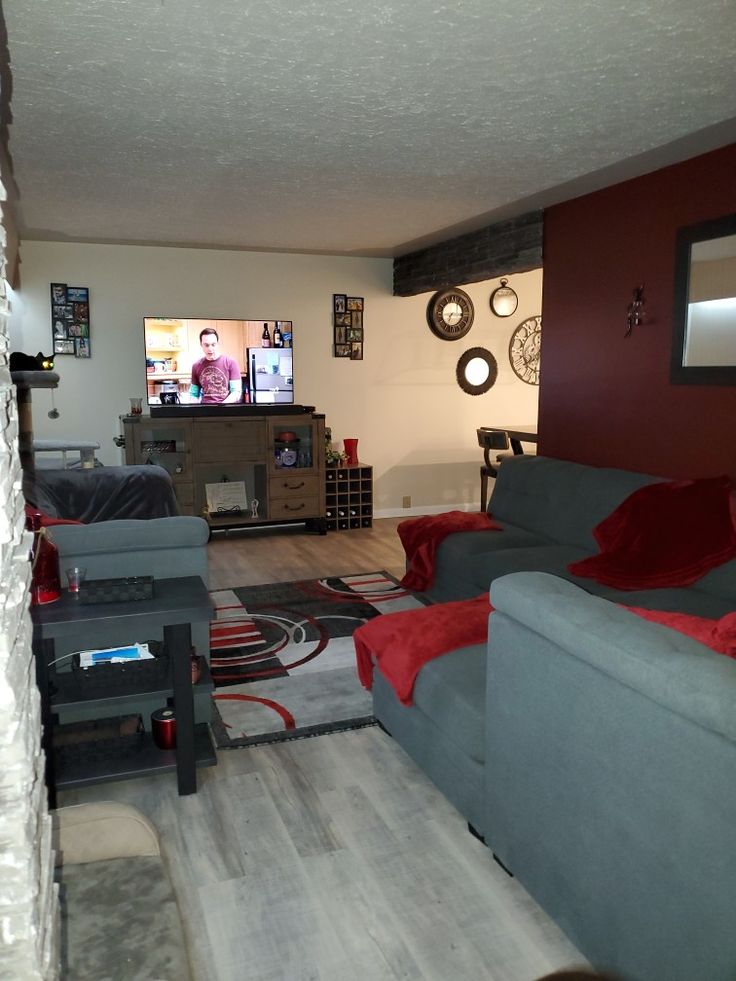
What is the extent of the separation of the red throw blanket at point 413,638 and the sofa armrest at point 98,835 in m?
1.03

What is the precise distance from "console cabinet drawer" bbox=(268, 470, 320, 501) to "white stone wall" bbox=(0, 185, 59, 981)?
16.2 feet

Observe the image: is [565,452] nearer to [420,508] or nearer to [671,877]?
[420,508]

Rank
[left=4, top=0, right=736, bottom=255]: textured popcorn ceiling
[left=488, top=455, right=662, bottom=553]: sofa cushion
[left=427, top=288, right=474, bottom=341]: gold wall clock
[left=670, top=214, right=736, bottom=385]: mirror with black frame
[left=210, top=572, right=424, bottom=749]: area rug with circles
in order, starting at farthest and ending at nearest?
1. [left=427, top=288, right=474, bottom=341]: gold wall clock
2. [left=488, top=455, right=662, bottom=553]: sofa cushion
3. [left=670, top=214, right=736, bottom=385]: mirror with black frame
4. [left=210, top=572, right=424, bottom=749]: area rug with circles
5. [left=4, top=0, right=736, bottom=255]: textured popcorn ceiling

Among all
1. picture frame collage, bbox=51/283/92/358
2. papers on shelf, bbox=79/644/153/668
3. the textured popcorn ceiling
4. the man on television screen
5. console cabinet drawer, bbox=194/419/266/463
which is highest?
the textured popcorn ceiling

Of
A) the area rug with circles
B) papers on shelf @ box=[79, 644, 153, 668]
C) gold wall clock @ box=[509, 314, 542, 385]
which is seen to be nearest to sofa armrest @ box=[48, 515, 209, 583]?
papers on shelf @ box=[79, 644, 153, 668]

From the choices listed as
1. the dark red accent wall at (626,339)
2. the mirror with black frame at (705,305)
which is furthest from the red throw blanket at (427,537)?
the mirror with black frame at (705,305)

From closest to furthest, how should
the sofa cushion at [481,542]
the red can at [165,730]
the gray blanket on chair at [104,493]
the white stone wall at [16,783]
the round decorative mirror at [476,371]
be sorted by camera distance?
the white stone wall at [16,783], the red can at [165,730], the sofa cushion at [481,542], the gray blanket on chair at [104,493], the round decorative mirror at [476,371]

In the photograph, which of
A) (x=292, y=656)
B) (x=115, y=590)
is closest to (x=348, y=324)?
(x=292, y=656)

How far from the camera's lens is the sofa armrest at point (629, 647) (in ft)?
4.31

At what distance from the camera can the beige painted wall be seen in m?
5.84

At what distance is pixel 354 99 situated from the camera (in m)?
2.60

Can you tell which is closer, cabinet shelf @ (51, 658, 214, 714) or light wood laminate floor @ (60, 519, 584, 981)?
light wood laminate floor @ (60, 519, 584, 981)

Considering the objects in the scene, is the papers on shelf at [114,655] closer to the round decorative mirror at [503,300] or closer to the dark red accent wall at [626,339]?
the dark red accent wall at [626,339]

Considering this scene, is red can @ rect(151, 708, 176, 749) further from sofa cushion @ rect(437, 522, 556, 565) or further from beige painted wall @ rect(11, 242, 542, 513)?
beige painted wall @ rect(11, 242, 542, 513)
